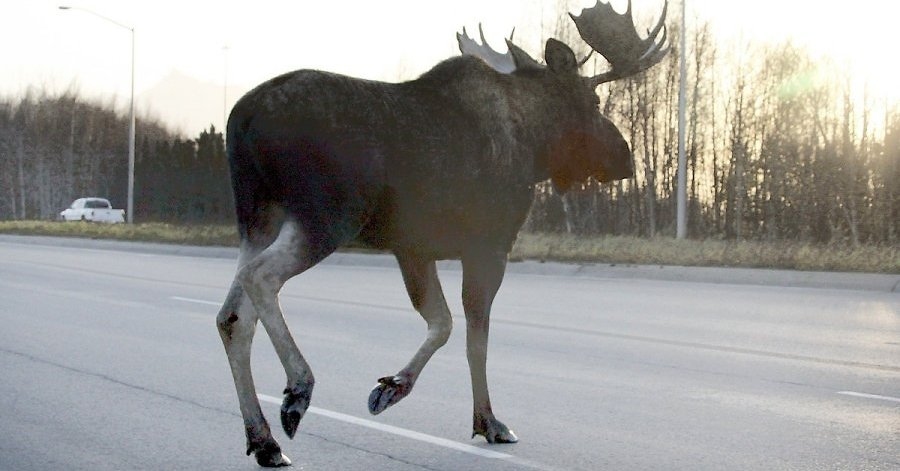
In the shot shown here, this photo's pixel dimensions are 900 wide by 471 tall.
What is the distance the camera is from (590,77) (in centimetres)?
596

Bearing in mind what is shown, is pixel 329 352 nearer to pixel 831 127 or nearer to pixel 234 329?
pixel 234 329

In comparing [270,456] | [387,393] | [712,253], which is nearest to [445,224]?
[387,393]

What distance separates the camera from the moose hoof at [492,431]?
20.1 feet

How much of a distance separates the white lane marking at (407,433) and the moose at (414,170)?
0.32ft

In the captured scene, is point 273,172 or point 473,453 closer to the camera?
point 273,172

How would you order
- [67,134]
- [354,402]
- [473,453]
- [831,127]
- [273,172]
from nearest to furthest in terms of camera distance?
[273,172] → [473,453] → [354,402] → [831,127] → [67,134]

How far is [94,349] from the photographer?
34.1 ft

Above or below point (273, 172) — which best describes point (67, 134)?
above

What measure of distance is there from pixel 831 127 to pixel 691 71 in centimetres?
904

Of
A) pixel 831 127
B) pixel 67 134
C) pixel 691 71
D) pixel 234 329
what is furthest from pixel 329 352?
pixel 67 134

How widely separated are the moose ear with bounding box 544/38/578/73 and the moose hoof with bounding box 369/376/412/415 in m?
1.59

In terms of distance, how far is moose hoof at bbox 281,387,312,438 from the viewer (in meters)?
4.53

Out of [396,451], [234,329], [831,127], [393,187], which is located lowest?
[396,451]

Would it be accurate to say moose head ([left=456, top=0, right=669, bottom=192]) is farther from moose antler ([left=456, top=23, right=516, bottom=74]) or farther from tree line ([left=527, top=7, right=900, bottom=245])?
tree line ([left=527, top=7, right=900, bottom=245])
